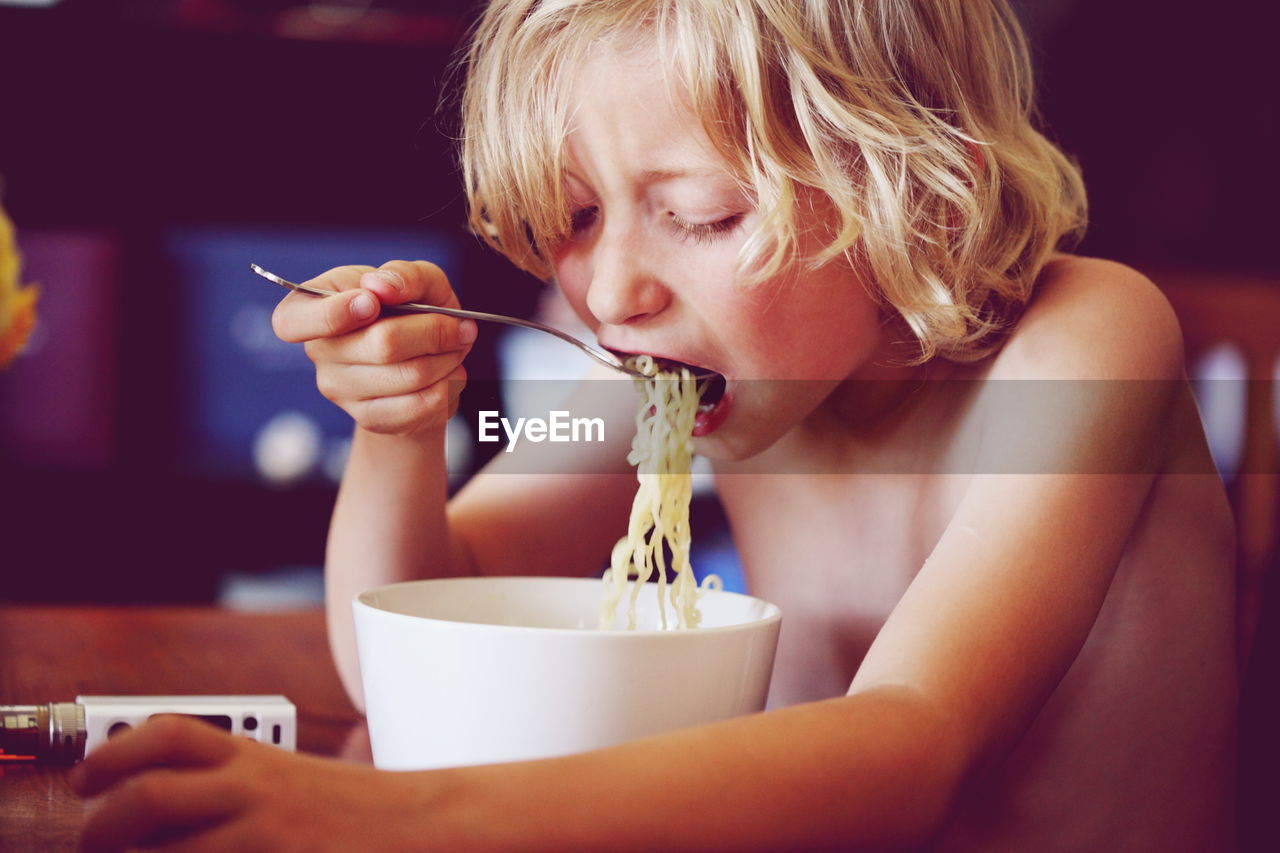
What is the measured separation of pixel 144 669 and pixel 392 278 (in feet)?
1.29

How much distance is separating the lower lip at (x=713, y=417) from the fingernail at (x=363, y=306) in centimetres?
22

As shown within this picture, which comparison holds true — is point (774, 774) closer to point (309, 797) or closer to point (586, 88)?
point (309, 797)

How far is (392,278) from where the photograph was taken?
76 cm

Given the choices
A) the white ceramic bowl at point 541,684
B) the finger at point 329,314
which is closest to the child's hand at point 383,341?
the finger at point 329,314

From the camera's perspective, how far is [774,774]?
0.46 meters

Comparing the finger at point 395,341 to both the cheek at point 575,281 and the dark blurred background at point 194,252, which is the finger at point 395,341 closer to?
the cheek at point 575,281

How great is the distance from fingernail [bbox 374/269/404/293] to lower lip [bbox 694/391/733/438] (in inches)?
8.2

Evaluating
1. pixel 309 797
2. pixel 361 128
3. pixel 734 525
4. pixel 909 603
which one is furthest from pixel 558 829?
pixel 361 128

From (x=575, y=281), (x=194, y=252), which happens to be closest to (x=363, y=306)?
(x=575, y=281)

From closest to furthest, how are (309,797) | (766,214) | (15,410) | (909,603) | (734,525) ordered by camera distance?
(309,797) → (909,603) → (766,214) → (734,525) → (15,410)

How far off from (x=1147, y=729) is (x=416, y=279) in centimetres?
56

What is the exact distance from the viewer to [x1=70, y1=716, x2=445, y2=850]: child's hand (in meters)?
0.38

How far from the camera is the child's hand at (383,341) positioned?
2.47 feet

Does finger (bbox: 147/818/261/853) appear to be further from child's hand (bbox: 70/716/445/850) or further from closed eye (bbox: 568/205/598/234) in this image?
closed eye (bbox: 568/205/598/234)
